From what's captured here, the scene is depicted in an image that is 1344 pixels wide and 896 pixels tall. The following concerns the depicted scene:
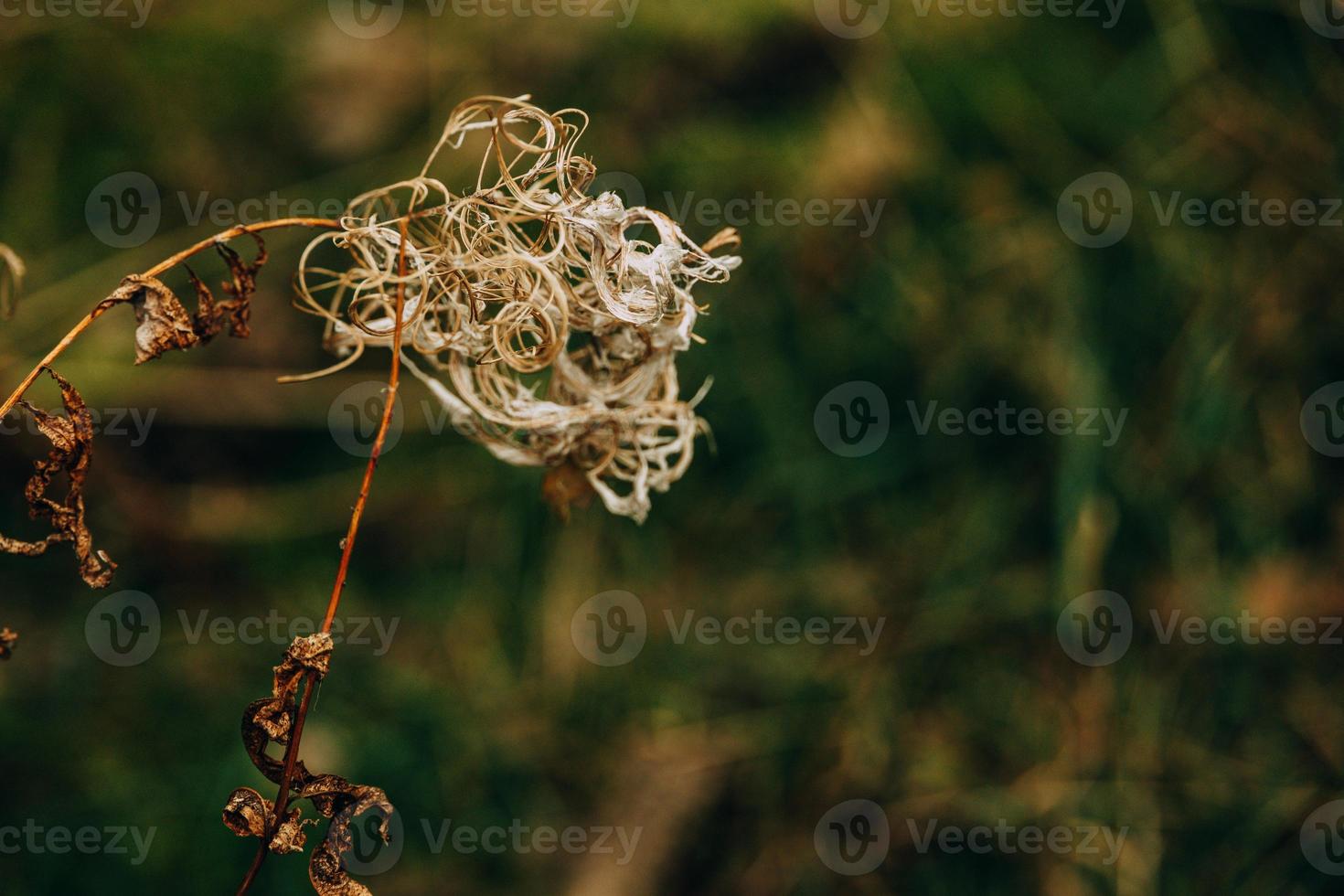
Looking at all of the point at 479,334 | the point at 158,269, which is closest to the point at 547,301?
the point at 479,334

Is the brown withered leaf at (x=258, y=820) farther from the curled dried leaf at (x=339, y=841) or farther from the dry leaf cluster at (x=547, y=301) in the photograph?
the dry leaf cluster at (x=547, y=301)

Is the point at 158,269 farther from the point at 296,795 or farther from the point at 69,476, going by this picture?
the point at 296,795

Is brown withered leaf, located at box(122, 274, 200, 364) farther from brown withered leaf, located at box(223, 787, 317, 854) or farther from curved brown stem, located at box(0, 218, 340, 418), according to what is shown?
brown withered leaf, located at box(223, 787, 317, 854)

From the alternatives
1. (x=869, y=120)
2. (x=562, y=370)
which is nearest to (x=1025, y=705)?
(x=869, y=120)

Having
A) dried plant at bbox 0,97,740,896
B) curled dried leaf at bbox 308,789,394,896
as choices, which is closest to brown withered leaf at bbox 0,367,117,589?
dried plant at bbox 0,97,740,896

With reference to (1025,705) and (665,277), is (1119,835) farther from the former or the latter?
(665,277)

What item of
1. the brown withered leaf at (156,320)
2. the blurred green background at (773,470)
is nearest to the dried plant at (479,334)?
the brown withered leaf at (156,320)
